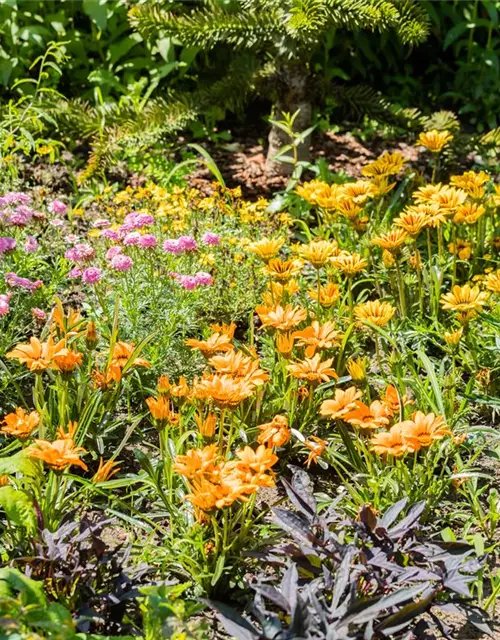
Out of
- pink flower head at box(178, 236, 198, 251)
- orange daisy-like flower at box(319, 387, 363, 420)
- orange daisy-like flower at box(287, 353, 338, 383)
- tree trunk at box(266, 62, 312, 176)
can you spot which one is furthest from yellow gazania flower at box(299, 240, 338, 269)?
tree trunk at box(266, 62, 312, 176)

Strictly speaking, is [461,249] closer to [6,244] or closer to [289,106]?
[289,106]

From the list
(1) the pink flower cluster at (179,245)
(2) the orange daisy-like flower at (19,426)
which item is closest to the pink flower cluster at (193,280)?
(1) the pink flower cluster at (179,245)

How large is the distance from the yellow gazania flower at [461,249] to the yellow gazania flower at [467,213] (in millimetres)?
126

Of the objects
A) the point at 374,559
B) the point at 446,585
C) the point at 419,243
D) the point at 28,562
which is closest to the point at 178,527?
the point at 28,562

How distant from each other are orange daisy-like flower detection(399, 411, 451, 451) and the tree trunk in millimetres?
2741

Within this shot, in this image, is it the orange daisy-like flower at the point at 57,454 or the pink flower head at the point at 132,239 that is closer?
the orange daisy-like flower at the point at 57,454

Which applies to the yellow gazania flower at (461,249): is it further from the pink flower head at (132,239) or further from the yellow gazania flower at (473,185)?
the pink flower head at (132,239)

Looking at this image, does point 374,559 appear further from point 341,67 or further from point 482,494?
point 341,67

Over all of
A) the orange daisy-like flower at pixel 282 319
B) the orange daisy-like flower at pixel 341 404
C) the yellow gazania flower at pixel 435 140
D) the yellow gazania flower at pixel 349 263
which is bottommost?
the orange daisy-like flower at pixel 341 404

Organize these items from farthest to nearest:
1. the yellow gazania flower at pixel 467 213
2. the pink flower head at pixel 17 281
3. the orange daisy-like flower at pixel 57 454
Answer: the yellow gazania flower at pixel 467 213 < the pink flower head at pixel 17 281 < the orange daisy-like flower at pixel 57 454

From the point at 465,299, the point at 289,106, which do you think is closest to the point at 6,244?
the point at 465,299

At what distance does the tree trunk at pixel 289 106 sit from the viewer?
464 centimetres

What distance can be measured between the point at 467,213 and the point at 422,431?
141 centimetres

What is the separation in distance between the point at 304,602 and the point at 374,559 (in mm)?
258
